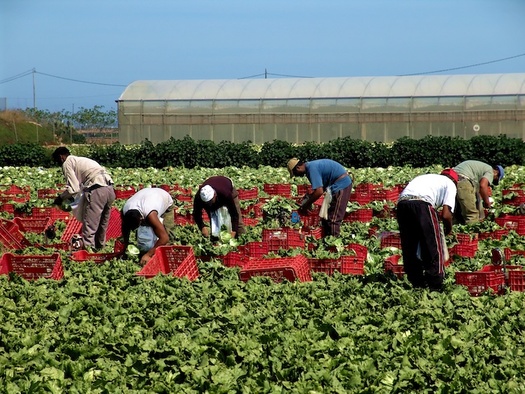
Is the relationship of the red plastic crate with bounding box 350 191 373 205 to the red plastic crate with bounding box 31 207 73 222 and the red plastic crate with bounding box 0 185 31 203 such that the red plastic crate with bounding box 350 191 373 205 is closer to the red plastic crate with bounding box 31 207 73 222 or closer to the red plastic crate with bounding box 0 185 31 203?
the red plastic crate with bounding box 31 207 73 222

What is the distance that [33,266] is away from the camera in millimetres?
9789

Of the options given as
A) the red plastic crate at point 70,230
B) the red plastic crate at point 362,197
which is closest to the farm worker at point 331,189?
the red plastic crate at point 70,230

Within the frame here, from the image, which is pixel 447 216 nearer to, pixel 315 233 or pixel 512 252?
pixel 512 252

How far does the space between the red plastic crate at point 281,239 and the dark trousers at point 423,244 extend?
2764mm

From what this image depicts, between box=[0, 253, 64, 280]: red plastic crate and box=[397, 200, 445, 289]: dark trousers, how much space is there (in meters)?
3.53

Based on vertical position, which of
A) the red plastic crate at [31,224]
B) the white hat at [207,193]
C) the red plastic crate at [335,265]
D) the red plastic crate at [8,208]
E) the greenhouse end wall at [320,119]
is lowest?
the red plastic crate at [335,265]

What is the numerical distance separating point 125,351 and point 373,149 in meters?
22.8

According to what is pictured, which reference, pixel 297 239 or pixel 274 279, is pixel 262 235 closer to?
pixel 297 239

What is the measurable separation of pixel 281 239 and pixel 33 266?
3116 mm

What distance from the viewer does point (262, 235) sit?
39.0ft

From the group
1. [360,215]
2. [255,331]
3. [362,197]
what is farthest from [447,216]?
[362,197]

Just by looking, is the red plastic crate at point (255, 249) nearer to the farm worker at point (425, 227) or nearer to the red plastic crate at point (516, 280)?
the farm worker at point (425, 227)

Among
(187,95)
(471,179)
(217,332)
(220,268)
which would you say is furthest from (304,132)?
(217,332)

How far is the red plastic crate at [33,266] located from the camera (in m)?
9.63
